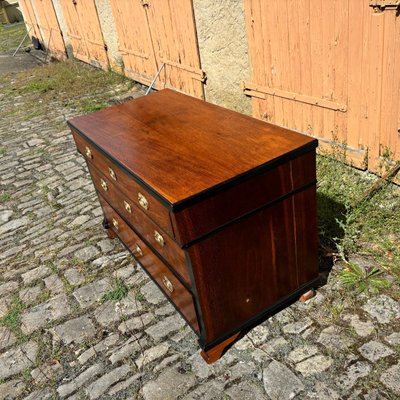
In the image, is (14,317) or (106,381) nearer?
(106,381)

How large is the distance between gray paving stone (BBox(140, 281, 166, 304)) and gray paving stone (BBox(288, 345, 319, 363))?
1074 millimetres

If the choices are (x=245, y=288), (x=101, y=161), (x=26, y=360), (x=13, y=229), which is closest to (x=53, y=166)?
(x=13, y=229)

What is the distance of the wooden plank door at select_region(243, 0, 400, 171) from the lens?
12.4 feet

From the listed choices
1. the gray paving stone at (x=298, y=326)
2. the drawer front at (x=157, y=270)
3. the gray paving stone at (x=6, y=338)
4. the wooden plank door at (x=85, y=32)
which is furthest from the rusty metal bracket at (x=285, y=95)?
the wooden plank door at (x=85, y=32)

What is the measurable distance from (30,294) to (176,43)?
4.57m

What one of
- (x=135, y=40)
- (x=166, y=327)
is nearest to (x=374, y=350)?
(x=166, y=327)

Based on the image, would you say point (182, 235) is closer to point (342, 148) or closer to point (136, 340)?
point (136, 340)

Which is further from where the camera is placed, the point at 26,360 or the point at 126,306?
the point at 126,306

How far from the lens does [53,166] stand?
6023mm

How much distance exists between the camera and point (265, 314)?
9.61 ft

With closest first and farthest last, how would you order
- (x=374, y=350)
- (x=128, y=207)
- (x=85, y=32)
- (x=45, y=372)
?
(x=374, y=350), (x=45, y=372), (x=128, y=207), (x=85, y=32)

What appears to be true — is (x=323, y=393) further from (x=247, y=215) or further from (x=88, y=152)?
(x=88, y=152)

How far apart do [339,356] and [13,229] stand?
11.3ft

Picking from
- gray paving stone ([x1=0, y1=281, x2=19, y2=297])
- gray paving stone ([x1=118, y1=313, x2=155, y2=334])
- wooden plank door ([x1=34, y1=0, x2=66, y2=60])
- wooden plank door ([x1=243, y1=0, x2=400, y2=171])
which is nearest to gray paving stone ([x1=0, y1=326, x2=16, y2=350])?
gray paving stone ([x1=0, y1=281, x2=19, y2=297])
